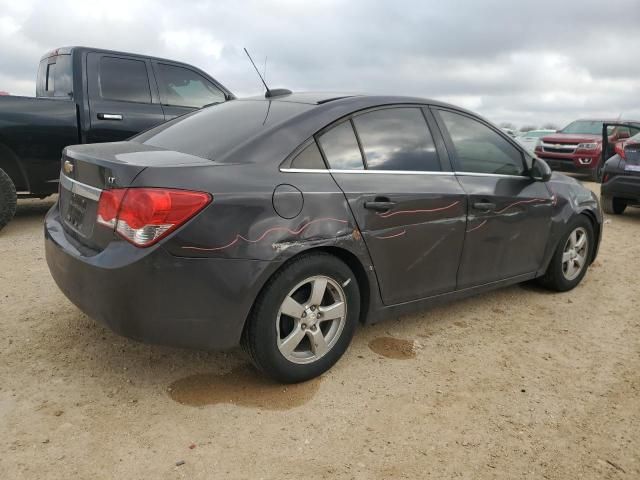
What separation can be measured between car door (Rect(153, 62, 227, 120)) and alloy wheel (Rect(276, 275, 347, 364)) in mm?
4269

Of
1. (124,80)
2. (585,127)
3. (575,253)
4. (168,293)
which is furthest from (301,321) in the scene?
(585,127)

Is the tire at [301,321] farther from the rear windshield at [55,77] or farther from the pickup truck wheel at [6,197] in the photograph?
the rear windshield at [55,77]

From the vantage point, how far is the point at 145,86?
6.54 meters

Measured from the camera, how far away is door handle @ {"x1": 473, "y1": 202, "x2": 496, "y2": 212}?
355 cm

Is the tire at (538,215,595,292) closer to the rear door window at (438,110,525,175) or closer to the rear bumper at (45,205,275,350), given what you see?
the rear door window at (438,110,525,175)

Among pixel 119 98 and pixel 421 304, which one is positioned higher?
pixel 119 98

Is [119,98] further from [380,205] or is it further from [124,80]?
[380,205]

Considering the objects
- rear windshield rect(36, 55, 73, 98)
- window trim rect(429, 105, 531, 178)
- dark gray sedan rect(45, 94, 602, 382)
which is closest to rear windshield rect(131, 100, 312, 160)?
dark gray sedan rect(45, 94, 602, 382)

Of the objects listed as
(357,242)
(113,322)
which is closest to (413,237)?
(357,242)

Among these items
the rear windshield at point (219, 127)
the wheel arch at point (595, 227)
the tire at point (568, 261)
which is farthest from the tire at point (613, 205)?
the rear windshield at point (219, 127)

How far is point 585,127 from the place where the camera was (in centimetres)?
1443

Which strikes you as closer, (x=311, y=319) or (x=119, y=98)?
(x=311, y=319)

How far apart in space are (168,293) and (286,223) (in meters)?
0.63

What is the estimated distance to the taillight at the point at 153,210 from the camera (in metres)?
2.39
